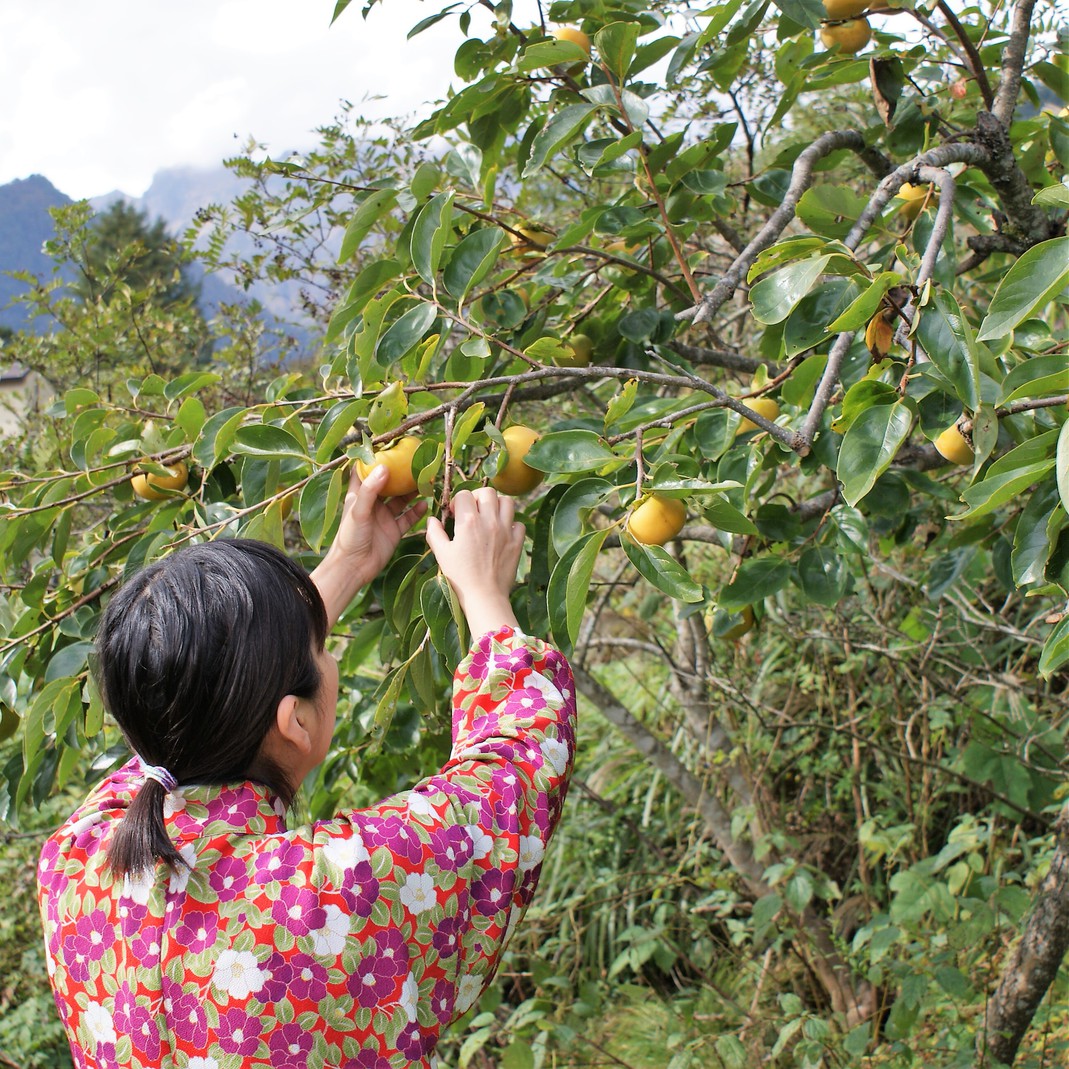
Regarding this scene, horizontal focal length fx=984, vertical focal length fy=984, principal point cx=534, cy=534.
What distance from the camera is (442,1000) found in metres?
0.95

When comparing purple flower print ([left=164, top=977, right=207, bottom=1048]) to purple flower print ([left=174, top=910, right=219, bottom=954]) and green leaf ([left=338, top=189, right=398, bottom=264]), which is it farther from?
green leaf ([left=338, top=189, right=398, bottom=264])

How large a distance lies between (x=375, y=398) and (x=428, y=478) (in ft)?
0.46

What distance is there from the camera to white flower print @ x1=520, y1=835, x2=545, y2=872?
0.96 metres

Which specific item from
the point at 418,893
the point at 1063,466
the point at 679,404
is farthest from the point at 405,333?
the point at 1063,466

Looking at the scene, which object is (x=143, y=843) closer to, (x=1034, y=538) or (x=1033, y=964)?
(x=1034, y=538)

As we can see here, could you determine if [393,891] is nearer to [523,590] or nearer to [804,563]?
[523,590]

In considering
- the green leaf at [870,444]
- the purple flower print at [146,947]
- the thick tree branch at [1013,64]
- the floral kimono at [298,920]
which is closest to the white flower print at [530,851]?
the floral kimono at [298,920]

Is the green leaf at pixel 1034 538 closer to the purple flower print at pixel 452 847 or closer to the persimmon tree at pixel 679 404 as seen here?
the persimmon tree at pixel 679 404

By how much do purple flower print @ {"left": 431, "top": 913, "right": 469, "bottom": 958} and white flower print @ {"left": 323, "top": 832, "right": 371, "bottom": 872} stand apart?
11 cm

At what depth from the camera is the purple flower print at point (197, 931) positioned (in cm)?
86

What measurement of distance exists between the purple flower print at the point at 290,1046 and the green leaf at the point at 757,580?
768 mm

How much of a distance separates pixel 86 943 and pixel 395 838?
0.31 meters

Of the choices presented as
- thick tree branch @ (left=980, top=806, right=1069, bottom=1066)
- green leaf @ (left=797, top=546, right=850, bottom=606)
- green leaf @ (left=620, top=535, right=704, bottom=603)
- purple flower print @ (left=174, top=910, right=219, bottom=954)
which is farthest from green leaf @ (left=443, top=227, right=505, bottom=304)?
thick tree branch @ (left=980, top=806, right=1069, bottom=1066)

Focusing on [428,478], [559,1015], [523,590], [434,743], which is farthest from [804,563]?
[559,1015]
